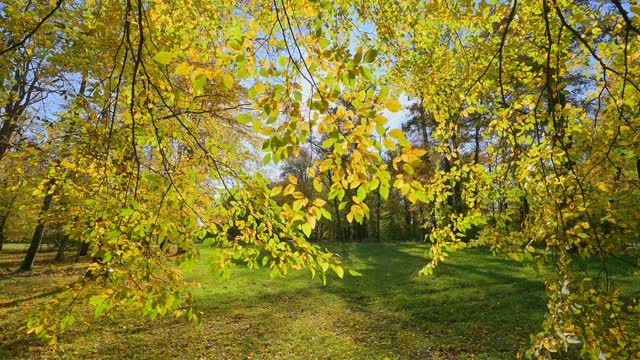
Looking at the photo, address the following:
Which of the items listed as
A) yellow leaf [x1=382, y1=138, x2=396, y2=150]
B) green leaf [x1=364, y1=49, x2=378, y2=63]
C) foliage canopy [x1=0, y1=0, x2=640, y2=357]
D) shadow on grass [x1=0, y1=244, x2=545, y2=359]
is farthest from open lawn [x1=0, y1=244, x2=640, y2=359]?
green leaf [x1=364, y1=49, x2=378, y2=63]

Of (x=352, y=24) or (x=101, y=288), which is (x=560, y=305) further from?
(x=352, y=24)

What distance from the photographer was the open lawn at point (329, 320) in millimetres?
7324

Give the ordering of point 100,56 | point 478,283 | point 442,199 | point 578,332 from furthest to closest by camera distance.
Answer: point 478,283, point 100,56, point 442,199, point 578,332

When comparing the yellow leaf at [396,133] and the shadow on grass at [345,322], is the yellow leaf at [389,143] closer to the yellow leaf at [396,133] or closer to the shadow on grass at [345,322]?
the yellow leaf at [396,133]

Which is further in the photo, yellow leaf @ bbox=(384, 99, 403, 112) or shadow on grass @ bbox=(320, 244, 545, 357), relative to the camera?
shadow on grass @ bbox=(320, 244, 545, 357)

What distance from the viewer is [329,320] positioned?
9.41 m

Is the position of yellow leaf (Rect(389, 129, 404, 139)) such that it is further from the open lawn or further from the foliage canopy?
the open lawn

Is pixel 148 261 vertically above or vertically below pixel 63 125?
below

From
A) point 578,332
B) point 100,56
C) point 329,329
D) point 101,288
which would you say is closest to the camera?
point 578,332

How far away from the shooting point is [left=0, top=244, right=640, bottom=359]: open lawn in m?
7.32

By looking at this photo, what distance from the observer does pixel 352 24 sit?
448 centimetres

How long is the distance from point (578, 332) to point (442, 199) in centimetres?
175

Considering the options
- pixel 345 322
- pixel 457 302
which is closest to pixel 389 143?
pixel 345 322

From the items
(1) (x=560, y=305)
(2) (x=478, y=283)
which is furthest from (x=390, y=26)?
(2) (x=478, y=283)
